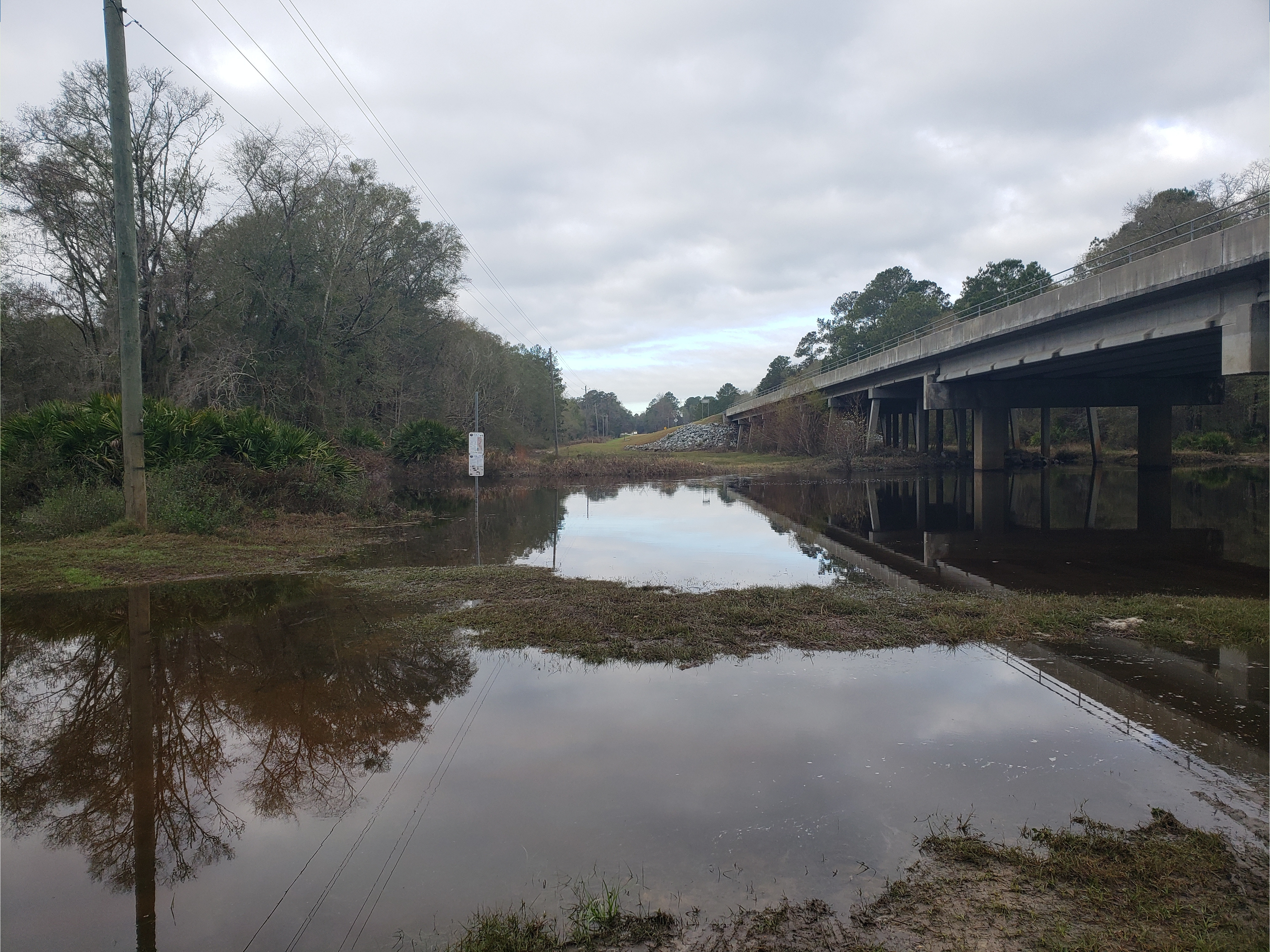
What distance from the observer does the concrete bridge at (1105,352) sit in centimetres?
1767

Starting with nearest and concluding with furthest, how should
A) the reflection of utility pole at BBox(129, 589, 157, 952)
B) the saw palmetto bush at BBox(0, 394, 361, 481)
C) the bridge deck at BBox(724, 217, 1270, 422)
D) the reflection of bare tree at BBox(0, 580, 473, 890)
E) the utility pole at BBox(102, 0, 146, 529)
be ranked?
1. the reflection of utility pole at BBox(129, 589, 157, 952)
2. the reflection of bare tree at BBox(0, 580, 473, 890)
3. the utility pole at BBox(102, 0, 146, 529)
4. the saw palmetto bush at BBox(0, 394, 361, 481)
5. the bridge deck at BBox(724, 217, 1270, 422)

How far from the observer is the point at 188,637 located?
7.98 metres

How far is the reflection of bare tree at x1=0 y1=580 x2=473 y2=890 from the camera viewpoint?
437 cm

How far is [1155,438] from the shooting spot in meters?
36.7

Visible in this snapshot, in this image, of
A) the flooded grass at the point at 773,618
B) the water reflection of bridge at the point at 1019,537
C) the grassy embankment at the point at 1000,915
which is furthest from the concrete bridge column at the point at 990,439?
the grassy embankment at the point at 1000,915

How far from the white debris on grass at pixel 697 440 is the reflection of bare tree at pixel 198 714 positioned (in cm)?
6165

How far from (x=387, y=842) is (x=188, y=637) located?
5.15m

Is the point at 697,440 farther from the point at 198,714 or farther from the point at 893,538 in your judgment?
the point at 198,714

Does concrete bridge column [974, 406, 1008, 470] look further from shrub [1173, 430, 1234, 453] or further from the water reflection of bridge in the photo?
shrub [1173, 430, 1234, 453]

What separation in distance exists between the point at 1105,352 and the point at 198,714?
26773 mm

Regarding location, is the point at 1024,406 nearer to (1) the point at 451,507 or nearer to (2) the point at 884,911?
(1) the point at 451,507

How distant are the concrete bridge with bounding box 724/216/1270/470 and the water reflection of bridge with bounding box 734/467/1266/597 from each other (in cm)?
477

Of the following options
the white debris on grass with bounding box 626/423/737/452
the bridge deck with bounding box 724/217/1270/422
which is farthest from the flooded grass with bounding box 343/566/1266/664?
the white debris on grass with bounding box 626/423/737/452

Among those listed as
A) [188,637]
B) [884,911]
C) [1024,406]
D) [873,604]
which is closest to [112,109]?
[188,637]
